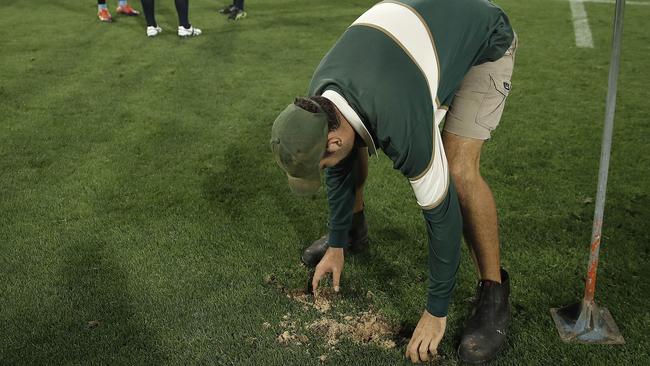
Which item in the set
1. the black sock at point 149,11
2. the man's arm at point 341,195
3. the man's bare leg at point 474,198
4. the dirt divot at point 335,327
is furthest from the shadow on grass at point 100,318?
the black sock at point 149,11

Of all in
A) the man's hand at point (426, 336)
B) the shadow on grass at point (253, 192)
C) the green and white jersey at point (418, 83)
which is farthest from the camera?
the shadow on grass at point (253, 192)

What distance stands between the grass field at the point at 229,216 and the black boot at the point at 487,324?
0.07m

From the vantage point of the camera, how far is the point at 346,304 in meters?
2.95

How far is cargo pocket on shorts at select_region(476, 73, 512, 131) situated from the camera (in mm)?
2559

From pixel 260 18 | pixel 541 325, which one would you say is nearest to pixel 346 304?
pixel 541 325

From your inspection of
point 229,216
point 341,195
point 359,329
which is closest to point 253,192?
point 229,216

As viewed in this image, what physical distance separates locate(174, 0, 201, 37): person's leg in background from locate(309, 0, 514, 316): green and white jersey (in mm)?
5515

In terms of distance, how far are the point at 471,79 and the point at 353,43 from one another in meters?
0.66

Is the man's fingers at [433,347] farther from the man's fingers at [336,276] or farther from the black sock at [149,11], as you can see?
the black sock at [149,11]

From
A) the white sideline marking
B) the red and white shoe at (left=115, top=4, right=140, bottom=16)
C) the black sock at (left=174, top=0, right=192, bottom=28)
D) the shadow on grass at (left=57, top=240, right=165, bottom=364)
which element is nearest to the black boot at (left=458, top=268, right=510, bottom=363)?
the shadow on grass at (left=57, top=240, right=165, bottom=364)

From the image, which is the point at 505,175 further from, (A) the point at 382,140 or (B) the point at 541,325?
(A) the point at 382,140

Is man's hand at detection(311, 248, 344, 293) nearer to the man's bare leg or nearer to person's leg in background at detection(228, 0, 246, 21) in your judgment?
the man's bare leg

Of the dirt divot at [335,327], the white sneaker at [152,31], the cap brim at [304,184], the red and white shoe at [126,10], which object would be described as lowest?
the red and white shoe at [126,10]

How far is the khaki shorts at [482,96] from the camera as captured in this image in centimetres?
256
